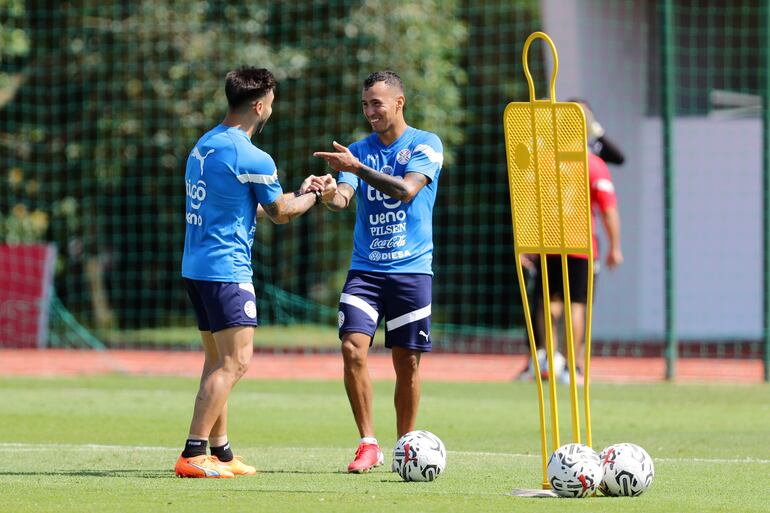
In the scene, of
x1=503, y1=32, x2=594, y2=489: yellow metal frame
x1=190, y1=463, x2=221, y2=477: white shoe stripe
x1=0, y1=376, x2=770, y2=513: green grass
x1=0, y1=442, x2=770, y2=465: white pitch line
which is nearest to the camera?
x1=503, y1=32, x2=594, y2=489: yellow metal frame

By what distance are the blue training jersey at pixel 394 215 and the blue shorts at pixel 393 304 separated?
0.21 ft

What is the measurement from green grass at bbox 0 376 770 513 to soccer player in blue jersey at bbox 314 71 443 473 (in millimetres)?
532

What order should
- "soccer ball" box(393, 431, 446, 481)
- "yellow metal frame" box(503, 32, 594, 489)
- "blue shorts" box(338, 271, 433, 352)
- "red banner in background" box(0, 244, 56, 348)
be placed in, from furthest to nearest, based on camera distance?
"red banner in background" box(0, 244, 56, 348) < "blue shorts" box(338, 271, 433, 352) < "soccer ball" box(393, 431, 446, 481) < "yellow metal frame" box(503, 32, 594, 489)

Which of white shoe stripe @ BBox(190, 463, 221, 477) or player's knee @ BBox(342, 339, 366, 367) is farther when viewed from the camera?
player's knee @ BBox(342, 339, 366, 367)

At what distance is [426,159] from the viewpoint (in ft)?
27.2

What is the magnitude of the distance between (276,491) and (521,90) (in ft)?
65.6

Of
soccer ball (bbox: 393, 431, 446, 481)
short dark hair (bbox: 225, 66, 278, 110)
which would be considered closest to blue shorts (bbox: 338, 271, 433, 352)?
soccer ball (bbox: 393, 431, 446, 481)

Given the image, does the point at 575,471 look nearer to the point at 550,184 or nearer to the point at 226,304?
the point at 550,184

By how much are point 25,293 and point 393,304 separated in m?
14.6

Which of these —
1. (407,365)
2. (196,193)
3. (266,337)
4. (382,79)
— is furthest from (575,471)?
(266,337)

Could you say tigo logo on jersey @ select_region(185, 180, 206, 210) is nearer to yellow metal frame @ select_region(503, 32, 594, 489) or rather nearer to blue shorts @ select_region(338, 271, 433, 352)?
blue shorts @ select_region(338, 271, 433, 352)

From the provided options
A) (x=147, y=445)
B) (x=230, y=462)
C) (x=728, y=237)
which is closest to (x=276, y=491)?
(x=230, y=462)

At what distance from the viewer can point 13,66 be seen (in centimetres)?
2420

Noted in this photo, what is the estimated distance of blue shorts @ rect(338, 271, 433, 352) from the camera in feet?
27.4
